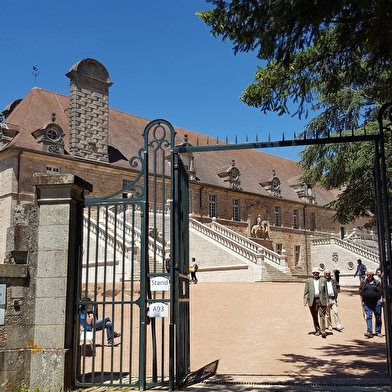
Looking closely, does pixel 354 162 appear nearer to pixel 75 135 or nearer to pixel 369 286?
pixel 369 286

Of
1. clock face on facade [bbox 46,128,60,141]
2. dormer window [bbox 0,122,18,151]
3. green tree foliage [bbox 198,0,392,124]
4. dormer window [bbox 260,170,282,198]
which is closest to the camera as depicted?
green tree foliage [bbox 198,0,392,124]

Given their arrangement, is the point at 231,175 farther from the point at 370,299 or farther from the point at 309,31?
the point at 309,31

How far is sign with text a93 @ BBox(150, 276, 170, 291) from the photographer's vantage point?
6.81 meters

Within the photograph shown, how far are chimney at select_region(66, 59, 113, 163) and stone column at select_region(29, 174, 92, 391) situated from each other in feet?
77.8

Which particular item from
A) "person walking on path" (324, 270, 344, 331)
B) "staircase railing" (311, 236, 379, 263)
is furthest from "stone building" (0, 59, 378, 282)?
"person walking on path" (324, 270, 344, 331)

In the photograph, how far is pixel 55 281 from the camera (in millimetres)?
6852

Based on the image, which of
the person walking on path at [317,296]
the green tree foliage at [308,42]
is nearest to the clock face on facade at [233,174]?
the person walking on path at [317,296]

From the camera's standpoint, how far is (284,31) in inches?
255

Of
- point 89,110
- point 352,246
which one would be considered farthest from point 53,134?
point 352,246

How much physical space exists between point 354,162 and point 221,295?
661 cm

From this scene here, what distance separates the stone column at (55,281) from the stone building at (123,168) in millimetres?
20493

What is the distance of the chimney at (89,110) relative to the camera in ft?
100

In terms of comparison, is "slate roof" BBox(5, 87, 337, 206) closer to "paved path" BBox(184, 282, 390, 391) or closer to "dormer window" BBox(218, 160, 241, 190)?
"dormer window" BBox(218, 160, 241, 190)

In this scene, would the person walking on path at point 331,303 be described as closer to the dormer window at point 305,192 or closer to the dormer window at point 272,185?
the dormer window at point 272,185
